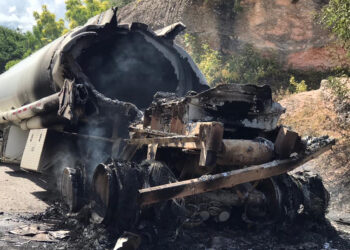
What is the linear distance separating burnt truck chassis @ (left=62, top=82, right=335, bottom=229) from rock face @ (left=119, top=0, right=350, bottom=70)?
36.2ft

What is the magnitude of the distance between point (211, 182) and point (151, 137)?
1.26 meters

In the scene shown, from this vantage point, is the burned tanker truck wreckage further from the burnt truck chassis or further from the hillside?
the hillside

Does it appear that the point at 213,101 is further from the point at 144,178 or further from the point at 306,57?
the point at 306,57

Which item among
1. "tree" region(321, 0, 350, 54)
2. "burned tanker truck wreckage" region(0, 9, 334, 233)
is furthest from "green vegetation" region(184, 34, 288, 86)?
"burned tanker truck wreckage" region(0, 9, 334, 233)

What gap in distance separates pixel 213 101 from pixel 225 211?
125 cm

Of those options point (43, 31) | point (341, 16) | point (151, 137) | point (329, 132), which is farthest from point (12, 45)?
point (151, 137)

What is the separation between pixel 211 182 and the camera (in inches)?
140

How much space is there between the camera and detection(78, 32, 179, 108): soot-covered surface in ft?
22.4

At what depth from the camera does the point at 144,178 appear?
3791mm

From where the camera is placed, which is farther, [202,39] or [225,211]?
[202,39]

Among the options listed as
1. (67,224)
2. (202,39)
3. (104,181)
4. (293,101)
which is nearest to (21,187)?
(67,224)

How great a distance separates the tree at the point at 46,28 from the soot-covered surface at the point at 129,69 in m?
35.6

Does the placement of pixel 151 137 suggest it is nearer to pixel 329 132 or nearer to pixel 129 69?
pixel 129 69

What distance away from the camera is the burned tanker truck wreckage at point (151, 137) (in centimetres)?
367
